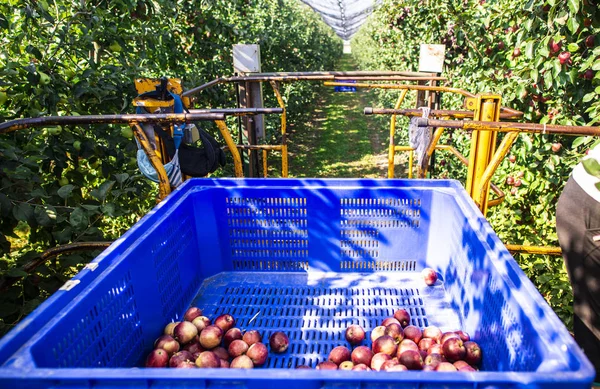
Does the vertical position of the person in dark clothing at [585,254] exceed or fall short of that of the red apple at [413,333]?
it exceeds it

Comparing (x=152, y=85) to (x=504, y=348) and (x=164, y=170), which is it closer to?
(x=164, y=170)

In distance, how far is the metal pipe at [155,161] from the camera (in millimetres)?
2209

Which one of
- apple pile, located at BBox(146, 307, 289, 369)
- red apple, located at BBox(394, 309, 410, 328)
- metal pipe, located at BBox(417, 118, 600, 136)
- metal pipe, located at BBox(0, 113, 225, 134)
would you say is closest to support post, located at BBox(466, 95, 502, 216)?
metal pipe, located at BBox(417, 118, 600, 136)

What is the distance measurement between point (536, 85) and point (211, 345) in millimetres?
3140

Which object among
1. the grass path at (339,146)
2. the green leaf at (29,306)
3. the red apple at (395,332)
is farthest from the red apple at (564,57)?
the grass path at (339,146)

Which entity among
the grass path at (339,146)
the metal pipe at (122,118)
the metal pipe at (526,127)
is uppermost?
the metal pipe at (122,118)

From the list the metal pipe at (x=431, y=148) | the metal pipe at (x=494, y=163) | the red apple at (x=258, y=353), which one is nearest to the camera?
the red apple at (x=258, y=353)

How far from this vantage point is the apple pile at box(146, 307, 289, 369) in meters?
1.84

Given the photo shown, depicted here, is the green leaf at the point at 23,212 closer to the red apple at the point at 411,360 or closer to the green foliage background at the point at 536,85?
the red apple at the point at 411,360

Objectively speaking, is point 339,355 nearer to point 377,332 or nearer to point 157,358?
point 377,332

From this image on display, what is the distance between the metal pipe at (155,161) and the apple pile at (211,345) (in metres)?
0.73

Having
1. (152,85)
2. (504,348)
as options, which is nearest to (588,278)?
(504,348)

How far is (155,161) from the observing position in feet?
7.48

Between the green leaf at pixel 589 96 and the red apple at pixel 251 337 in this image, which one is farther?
the green leaf at pixel 589 96
